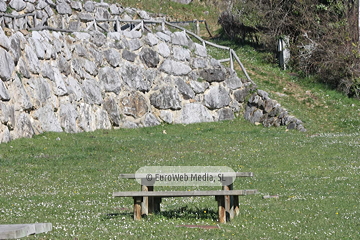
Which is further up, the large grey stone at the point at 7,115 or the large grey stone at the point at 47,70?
the large grey stone at the point at 47,70

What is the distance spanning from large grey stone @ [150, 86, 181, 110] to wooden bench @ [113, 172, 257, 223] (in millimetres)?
23910

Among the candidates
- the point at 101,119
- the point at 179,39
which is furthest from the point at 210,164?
the point at 179,39

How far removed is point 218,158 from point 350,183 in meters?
7.16

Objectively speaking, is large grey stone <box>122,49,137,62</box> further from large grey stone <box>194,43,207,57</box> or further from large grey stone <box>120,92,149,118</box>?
large grey stone <box>194,43,207,57</box>

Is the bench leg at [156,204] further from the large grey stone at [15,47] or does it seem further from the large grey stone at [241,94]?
the large grey stone at [241,94]

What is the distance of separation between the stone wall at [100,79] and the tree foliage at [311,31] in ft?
22.1

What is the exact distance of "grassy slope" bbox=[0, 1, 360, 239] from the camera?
41.3 feet

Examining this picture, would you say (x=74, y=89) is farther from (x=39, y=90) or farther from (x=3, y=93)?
(x=3, y=93)

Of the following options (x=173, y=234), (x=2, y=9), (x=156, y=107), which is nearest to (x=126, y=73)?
(x=156, y=107)

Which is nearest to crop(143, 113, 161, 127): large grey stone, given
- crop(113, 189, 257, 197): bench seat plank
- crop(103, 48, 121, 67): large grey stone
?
crop(103, 48, 121, 67): large grey stone

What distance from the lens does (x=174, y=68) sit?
39.2 m

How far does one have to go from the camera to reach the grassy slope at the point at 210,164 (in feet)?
41.3

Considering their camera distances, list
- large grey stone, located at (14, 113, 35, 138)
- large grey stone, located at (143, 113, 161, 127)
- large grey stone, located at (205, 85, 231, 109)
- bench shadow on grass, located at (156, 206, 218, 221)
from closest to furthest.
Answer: bench shadow on grass, located at (156, 206, 218, 221), large grey stone, located at (14, 113, 35, 138), large grey stone, located at (143, 113, 161, 127), large grey stone, located at (205, 85, 231, 109)

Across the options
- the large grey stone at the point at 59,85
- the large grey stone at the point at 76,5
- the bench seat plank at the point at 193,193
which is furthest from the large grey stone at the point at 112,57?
the bench seat plank at the point at 193,193
